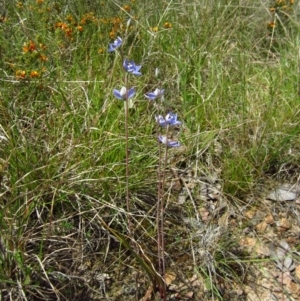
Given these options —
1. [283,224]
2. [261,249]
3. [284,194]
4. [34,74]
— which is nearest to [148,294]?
[261,249]

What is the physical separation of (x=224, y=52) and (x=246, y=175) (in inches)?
38.1

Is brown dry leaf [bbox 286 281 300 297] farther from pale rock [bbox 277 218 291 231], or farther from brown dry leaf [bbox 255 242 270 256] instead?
pale rock [bbox 277 218 291 231]

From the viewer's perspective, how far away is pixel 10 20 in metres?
2.60

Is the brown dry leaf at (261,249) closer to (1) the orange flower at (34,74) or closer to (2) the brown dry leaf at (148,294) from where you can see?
(2) the brown dry leaf at (148,294)

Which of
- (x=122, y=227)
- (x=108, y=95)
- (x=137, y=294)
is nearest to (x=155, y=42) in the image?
(x=108, y=95)

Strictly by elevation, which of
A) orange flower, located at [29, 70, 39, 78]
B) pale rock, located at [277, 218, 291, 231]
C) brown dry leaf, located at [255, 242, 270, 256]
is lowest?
brown dry leaf, located at [255, 242, 270, 256]

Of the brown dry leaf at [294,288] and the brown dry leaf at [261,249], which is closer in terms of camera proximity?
the brown dry leaf at [294,288]

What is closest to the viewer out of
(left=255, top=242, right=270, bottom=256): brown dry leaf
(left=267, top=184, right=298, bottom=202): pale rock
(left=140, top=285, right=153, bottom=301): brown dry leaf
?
(left=140, top=285, right=153, bottom=301): brown dry leaf

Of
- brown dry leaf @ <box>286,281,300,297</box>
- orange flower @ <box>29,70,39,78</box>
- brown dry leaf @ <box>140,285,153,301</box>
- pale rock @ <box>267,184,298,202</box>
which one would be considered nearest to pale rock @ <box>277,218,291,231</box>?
pale rock @ <box>267,184,298,202</box>

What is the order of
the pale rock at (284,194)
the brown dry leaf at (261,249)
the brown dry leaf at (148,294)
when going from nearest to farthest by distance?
the brown dry leaf at (148,294) → the brown dry leaf at (261,249) → the pale rock at (284,194)

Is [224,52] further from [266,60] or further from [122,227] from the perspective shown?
[122,227]

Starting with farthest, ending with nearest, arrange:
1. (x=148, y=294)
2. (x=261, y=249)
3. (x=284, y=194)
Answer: (x=284, y=194) → (x=261, y=249) → (x=148, y=294)

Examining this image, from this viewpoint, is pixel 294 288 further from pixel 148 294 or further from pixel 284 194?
pixel 148 294

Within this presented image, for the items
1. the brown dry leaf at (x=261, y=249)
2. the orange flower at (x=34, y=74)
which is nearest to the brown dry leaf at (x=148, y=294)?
the brown dry leaf at (x=261, y=249)
